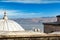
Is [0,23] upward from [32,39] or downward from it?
upward

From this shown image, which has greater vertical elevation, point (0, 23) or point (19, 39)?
point (0, 23)

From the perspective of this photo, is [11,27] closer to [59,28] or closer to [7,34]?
[7,34]

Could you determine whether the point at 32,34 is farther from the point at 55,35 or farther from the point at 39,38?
the point at 55,35

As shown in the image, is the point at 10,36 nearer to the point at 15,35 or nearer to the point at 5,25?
the point at 15,35

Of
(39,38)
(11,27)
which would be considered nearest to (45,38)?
(39,38)

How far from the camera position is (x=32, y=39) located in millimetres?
7312

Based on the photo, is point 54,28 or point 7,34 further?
point 54,28

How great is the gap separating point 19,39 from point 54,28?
16973mm

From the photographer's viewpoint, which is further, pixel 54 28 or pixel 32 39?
pixel 54 28

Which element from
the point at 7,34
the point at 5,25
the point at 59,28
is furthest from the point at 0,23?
the point at 59,28

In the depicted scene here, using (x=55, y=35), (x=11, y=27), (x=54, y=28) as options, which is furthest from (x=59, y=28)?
(x=55, y=35)

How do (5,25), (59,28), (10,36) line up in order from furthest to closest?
(59,28), (5,25), (10,36)

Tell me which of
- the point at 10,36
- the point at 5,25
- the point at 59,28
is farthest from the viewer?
the point at 59,28

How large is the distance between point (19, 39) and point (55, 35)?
1304mm
